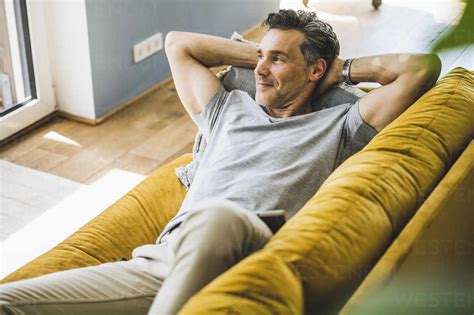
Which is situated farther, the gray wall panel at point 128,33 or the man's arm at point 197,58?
Result: the gray wall panel at point 128,33

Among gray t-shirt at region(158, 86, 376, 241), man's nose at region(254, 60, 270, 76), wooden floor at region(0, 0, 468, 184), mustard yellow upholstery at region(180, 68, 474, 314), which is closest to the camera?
mustard yellow upholstery at region(180, 68, 474, 314)

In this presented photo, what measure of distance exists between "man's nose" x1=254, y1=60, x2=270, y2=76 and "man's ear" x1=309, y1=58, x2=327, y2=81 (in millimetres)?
124

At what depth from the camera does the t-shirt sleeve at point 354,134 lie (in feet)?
5.20

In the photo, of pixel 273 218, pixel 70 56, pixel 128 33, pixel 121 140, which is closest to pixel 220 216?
pixel 273 218

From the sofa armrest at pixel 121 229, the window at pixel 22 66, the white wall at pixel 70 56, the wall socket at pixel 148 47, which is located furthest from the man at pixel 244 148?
the wall socket at pixel 148 47

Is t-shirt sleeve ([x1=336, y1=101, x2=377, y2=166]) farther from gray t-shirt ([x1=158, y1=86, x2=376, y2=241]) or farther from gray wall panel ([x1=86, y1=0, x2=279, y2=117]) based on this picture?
gray wall panel ([x1=86, y1=0, x2=279, y2=117])

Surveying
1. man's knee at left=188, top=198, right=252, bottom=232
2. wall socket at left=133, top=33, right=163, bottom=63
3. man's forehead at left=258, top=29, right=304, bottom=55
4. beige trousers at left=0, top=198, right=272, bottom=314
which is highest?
man's forehead at left=258, top=29, right=304, bottom=55

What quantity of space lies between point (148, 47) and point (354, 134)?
1923mm

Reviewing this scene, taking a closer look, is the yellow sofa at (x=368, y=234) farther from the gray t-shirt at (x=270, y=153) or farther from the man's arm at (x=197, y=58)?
the man's arm at (x=197, y=58)

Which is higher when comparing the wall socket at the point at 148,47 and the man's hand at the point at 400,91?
the man's hand at the point at 400,91

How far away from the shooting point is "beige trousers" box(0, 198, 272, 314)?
3.52 feet

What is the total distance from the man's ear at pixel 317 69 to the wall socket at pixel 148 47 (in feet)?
5.36

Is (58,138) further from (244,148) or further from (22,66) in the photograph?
(244,148)

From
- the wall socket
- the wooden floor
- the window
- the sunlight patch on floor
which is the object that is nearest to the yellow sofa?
the wooden floor
